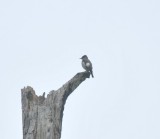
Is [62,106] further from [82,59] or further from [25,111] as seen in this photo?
[82,59]

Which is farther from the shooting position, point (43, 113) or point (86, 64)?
point (86, 64)

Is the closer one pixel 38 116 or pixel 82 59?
pixel 38 116

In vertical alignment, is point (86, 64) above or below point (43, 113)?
above

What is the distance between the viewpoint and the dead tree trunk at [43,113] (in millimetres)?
9414

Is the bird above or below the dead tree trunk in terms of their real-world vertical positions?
above

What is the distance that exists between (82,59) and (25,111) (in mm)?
6547

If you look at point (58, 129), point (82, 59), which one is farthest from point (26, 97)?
point (82, 59)

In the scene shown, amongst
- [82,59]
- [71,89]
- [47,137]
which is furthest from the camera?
[82,59]

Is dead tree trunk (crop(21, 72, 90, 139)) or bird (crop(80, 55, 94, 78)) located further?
bird (crop(80, 55, 94, 78))

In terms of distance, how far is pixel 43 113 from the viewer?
952 centimetres

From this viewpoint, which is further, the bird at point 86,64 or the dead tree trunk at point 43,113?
the bird at point 86,64

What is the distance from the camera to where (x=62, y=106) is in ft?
31.9

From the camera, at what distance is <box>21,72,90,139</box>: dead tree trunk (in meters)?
9.41

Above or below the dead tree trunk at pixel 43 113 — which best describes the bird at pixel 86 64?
above
